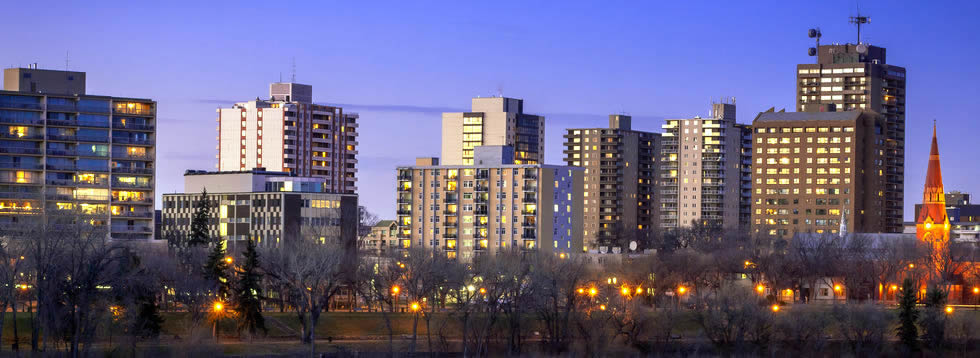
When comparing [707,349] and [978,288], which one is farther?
[978,288]

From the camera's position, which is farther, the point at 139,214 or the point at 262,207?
the point at 262,207

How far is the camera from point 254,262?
98.9 metres

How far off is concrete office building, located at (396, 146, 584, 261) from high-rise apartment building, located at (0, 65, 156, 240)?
40590mm

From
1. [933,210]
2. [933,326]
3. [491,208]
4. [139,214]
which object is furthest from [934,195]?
[139,214]

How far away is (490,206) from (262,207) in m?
28.9

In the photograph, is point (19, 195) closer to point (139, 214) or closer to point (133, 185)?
point (133, 185)

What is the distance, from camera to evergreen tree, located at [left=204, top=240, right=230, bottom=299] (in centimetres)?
9931

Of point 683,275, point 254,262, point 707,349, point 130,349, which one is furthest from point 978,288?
point 130,349

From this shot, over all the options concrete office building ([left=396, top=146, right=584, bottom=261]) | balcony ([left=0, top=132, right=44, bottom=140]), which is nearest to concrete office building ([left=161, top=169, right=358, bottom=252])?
concrete office building ([left=396, top=146, right=584, bottom=261])

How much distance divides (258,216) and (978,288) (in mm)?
78679

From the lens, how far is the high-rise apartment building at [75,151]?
13238 cm

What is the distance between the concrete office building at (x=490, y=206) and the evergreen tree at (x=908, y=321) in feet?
234

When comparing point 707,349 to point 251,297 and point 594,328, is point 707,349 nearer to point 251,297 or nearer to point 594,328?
point 594,328

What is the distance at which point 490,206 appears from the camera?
174000 mm
